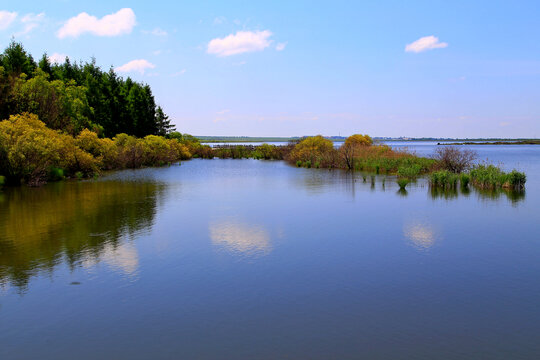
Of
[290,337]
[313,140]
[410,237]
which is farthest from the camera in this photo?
[313,140]

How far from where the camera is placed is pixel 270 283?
11.0 meters

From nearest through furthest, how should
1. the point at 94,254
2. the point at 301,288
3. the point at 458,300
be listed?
the point at 458,300 → the point at 301,288 → the point at 94,254

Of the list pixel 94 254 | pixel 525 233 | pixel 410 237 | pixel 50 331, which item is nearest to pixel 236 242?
pixel 94 254

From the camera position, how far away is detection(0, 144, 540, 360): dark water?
25.6ft

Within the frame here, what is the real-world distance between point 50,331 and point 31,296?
2250mm

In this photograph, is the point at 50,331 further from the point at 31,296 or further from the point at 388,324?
the point at 388,324

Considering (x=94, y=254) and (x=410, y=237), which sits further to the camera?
(x=410, y=237)

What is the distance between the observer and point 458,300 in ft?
32.3

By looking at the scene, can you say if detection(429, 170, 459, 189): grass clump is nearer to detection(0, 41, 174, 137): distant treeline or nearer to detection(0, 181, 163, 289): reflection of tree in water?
detection(0, 181, 163, 289): reflection of tree in water

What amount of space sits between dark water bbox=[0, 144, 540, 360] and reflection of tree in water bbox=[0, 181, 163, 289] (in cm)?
9

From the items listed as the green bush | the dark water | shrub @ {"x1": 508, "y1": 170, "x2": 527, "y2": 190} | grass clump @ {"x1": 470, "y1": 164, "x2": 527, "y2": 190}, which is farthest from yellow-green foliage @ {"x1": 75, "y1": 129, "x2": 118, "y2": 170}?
shrub @ {"x1": 508, "y1": 170, "x2": 527, "y2": 190}

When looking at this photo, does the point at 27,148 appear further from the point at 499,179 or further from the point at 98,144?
the point at 499,179

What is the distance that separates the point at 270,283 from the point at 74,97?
50.5 meters

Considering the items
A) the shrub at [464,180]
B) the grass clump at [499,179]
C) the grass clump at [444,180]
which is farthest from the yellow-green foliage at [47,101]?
the grass clump at [499,179]
